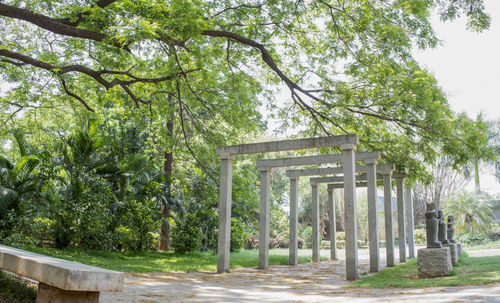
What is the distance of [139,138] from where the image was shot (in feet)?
64.1

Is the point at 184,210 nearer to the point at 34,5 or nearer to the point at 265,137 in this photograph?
the point at 34,5

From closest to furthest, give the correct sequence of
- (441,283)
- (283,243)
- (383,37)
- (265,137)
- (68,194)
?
(441,283) → (383,37) → (68,194) → (283,243) → (265,137)

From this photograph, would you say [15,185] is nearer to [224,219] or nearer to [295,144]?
[224,219]

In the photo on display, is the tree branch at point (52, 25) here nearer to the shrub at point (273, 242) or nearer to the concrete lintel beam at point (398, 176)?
the concrete lintel beam at point (398, 176)

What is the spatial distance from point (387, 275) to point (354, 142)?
324 centimetres

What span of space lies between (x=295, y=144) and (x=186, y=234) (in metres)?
7.44

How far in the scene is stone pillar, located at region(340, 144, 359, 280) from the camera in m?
9.30

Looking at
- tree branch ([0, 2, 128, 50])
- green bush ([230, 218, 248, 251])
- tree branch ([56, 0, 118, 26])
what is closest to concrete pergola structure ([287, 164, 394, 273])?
green bush ([230, 218, 248, 251])

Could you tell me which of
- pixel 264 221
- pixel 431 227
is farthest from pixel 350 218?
pixel 264 221

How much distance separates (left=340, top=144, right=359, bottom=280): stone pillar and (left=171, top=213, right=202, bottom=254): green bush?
7.84 meters

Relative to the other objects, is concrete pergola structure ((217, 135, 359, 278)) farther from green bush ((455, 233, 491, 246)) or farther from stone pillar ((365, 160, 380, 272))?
green bush ((455, 233, 491, 246))

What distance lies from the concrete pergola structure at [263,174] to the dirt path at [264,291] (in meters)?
0.99

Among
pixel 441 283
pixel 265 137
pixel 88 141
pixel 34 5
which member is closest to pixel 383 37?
pixel 441 283

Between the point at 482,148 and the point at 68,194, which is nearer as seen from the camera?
the point at 482,148
